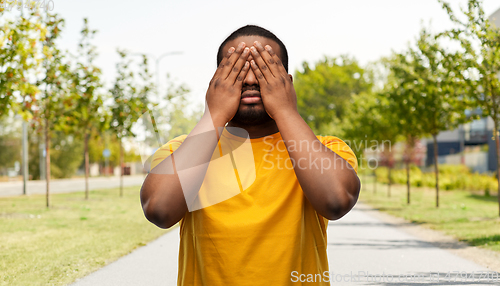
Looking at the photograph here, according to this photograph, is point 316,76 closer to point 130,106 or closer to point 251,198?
point 130,106

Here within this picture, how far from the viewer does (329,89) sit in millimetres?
56875

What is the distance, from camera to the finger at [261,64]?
4.53 feet

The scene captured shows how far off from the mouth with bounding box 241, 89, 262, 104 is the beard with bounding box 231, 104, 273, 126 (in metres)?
0.02

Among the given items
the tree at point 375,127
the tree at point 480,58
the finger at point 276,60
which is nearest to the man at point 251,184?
the finger at point 276,60

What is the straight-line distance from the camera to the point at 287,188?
1.45m

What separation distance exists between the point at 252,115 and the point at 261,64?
161 millimetres

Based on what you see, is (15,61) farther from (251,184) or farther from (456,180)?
(456,180)

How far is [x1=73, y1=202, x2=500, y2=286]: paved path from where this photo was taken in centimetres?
579

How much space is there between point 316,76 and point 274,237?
5630cm

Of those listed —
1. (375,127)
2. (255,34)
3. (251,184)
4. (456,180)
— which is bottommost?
(456,180)

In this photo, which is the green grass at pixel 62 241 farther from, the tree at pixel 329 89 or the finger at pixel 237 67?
the tree at pixel 329 89

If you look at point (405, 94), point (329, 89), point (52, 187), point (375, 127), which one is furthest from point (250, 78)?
point (329, 89)

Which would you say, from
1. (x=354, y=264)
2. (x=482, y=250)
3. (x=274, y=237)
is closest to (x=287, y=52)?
(x=274, y=237)

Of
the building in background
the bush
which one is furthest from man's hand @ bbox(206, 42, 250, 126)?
the building in background
